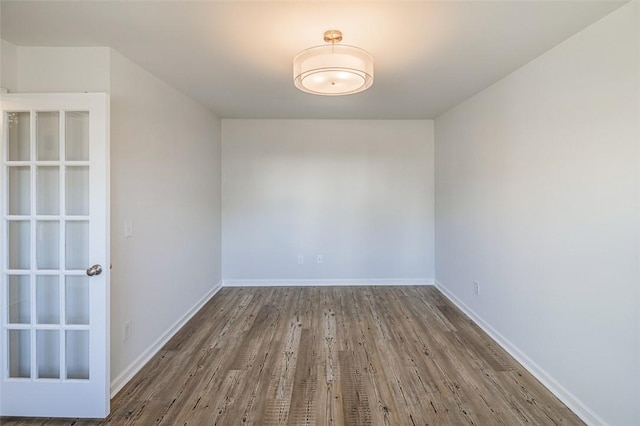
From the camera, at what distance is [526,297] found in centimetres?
250

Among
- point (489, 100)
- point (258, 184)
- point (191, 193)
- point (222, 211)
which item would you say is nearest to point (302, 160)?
point (258, 184)

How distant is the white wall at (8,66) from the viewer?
2008 mm

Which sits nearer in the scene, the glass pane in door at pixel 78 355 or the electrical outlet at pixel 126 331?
the glass pane in door at pixel 78 355

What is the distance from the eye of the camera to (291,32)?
1.95 metres

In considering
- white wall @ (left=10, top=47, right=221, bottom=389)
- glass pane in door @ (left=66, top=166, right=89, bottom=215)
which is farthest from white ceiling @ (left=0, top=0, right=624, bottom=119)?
glass pane in door @ (left=66, top=166, right=89, bottom=215)

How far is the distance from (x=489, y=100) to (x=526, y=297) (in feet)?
6.06

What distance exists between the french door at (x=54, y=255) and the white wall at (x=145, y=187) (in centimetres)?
23

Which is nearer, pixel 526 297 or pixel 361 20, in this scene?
pixel 361 20

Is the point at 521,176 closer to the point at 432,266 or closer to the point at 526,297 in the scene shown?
the point at 526,297

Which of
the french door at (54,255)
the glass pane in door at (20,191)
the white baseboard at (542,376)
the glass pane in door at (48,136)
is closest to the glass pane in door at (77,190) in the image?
the french door at (54,255)

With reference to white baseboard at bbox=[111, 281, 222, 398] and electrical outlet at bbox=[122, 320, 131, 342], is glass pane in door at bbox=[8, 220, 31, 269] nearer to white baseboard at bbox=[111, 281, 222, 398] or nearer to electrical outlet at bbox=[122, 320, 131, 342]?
electrical outlet at bbox=[122, 320, 131, 342]

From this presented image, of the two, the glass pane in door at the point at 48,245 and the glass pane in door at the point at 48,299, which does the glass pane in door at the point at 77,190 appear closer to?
the glass pane in door at the point at 48,245

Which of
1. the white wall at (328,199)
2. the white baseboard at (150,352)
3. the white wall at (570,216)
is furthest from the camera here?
the white wall at (328,199)

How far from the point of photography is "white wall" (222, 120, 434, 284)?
4.56m
